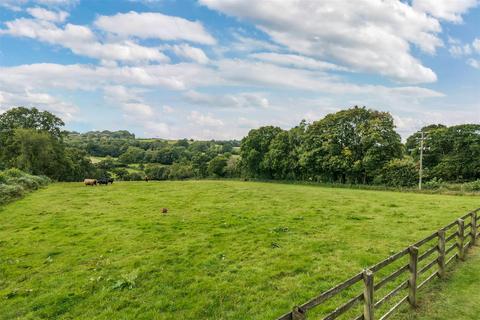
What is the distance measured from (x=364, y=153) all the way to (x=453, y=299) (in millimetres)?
47650

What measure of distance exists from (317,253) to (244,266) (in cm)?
314

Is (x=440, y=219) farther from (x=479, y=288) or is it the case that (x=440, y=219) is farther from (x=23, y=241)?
(x=23, y=241)

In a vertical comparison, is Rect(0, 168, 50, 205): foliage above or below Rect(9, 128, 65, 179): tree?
below

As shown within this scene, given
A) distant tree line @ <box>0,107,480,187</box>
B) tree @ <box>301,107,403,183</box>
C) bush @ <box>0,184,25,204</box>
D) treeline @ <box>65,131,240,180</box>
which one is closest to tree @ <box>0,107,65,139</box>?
distant tree line @ <box>0,107,480,187</box>

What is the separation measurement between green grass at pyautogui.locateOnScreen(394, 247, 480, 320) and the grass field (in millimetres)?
2257

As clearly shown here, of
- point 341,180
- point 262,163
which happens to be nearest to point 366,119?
point 341,180

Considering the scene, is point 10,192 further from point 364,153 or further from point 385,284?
point 364,153

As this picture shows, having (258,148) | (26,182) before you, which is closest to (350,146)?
(258,148)

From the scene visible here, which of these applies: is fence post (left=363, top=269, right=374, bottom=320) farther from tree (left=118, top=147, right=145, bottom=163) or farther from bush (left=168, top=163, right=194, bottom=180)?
tree (left=118, top=147, right=145, bottom=163)

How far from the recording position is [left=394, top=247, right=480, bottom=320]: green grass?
7.18 metres

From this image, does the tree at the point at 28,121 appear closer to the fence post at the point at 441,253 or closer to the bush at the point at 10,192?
the bush at the point at 10,192

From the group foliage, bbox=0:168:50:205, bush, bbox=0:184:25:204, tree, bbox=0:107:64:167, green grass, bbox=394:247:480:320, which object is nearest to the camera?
green grass, bbox=394:247:480:320

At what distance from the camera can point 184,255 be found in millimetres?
11391

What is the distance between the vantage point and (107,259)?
36.0ft
